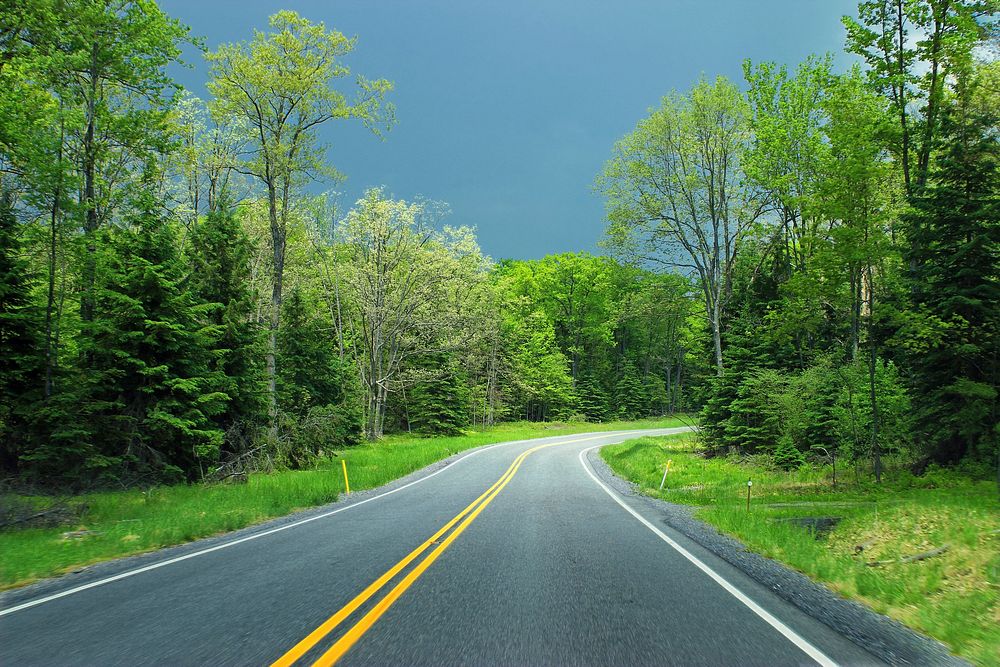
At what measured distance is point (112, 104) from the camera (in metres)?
18.9

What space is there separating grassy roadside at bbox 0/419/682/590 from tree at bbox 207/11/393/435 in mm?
6865

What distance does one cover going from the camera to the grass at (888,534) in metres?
5.18

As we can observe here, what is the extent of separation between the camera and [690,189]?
28.0 metres

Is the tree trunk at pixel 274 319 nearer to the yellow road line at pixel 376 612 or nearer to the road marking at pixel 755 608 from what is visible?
the yellow road line at pixel 376 612

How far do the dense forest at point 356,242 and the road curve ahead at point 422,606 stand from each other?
7166 millimetres

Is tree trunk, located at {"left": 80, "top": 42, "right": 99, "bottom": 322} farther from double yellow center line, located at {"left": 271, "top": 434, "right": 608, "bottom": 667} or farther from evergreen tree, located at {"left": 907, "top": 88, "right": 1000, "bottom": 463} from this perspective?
evergreen tree, located at {"left": 907, "top": 88, "right": 1000, "bottom": 463}

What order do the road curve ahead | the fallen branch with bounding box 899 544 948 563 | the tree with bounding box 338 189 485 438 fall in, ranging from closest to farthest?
the road curve ahead → the fallen branch with bounding box 899 544 948 563 → the tree with bounding box 338 189 485 438

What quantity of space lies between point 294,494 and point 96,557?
617cm

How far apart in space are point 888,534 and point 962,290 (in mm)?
8399

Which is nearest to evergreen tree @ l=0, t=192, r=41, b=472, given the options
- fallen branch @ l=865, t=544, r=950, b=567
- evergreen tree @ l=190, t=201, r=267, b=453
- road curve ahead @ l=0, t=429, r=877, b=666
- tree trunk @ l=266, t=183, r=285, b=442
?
evergreen tree @ l=190, t=201, r=267, b=453

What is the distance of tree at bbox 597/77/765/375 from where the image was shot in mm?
27016

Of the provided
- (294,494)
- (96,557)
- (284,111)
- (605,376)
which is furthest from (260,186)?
(605,376)

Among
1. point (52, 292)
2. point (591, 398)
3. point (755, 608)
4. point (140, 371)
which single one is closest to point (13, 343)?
point (52, 292)

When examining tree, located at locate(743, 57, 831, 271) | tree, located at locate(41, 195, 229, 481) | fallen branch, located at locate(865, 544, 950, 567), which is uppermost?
tree, located at locate(743, 57, 831, 271)
